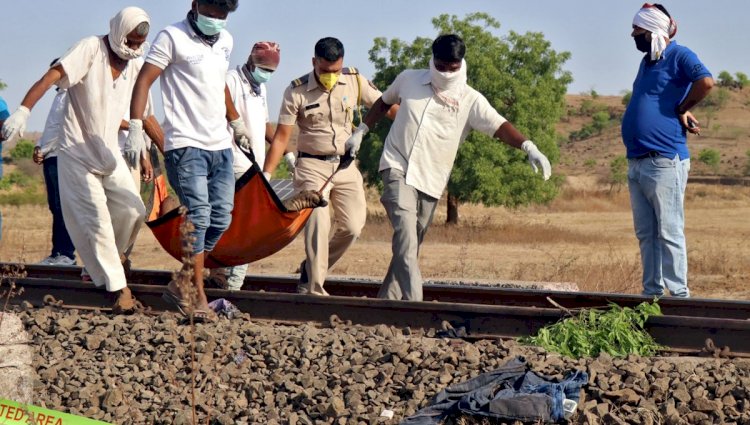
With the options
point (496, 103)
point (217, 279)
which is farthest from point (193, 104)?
point (496, 103)

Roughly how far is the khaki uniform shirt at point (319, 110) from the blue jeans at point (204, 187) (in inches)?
37.5

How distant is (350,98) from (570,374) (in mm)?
4180

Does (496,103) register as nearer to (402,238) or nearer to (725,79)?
(402,238)

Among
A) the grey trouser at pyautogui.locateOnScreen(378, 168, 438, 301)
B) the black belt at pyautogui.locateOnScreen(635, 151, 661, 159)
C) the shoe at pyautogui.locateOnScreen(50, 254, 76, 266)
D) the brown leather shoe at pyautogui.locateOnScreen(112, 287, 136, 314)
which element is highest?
the black belt at pyautogui.locateOnScreen(635, 151, 661, 159)

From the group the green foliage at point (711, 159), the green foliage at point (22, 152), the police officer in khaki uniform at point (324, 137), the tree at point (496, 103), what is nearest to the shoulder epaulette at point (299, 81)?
the police officer in khaki uniform at point (324, 137)

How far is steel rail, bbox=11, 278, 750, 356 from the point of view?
713 centimetres

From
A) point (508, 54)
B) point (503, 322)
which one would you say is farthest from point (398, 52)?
point (503, 322)

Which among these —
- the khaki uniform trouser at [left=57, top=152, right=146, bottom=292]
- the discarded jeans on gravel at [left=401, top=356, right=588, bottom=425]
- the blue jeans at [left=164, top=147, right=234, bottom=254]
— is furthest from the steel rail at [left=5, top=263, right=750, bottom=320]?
the discarded jeans on gravel at [left=401, top=356, right=588, bottom=425]

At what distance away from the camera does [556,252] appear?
21094 millimetres

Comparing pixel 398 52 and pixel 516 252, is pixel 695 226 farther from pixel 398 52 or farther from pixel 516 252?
pixel 516 252

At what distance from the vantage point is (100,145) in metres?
8.83

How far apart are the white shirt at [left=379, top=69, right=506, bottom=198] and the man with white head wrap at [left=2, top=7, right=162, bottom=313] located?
2.00m

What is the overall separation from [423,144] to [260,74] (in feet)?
7.51

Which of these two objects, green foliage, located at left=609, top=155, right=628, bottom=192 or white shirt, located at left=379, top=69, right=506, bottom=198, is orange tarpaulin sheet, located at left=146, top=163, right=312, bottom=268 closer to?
white shirt, located at left=379, top=69, right=506, bottom=198
